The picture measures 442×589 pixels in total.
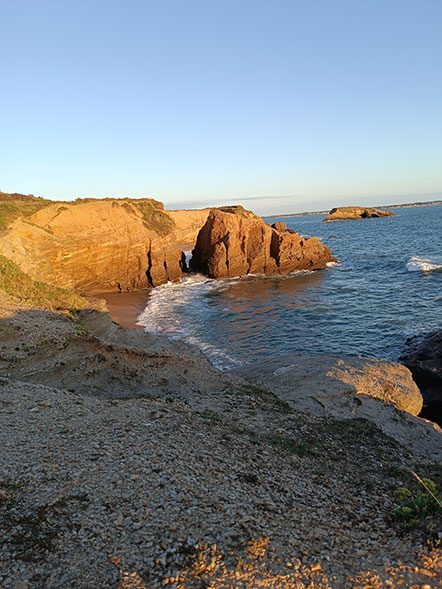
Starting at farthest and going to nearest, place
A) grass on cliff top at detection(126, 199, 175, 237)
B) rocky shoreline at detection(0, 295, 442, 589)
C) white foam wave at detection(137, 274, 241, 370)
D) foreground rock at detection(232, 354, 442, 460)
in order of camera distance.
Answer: grass on cliff top at detection(126, 199, 175, 237) < white foam wave at detection(137, 274, 241, 370) < foreground rock at detection(232, 354, 442, 460) < rocky shoreline at detection(0, 295, 442, 589)

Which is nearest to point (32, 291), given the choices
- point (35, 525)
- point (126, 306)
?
point (126, 306)

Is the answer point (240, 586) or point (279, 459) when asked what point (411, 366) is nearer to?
point (279, 459)

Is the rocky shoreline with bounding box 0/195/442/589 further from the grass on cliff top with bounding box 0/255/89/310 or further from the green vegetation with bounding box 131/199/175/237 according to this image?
the green vegetation with bounding box 131/199/175/237

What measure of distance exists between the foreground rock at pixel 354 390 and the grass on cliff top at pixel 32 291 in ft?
42.7

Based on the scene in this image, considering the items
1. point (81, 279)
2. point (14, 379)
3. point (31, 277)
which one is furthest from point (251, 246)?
point (14, 379)

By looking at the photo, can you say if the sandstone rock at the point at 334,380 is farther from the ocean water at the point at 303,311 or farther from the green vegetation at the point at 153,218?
the green vegetation at the point at 153,218

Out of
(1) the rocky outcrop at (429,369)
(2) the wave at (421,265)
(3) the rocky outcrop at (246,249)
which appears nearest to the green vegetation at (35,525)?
(1) the rocky outcrop at (429,369)

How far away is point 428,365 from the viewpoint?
17.4m

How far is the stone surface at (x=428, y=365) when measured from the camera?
16625 mm

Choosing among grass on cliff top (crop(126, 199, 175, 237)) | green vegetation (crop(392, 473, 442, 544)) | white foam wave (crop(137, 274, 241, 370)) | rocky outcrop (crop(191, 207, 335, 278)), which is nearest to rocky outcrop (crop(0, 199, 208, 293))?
white foam wave (crop(137, 274, 241, 370))

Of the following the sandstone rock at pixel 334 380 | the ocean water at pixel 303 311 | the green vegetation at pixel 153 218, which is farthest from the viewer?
the green vegetation at pixel 153 218

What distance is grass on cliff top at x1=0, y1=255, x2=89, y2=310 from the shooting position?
22688 mm

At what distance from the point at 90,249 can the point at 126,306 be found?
271 inches

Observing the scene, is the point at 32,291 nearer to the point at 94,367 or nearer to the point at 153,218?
the point at 94,367
